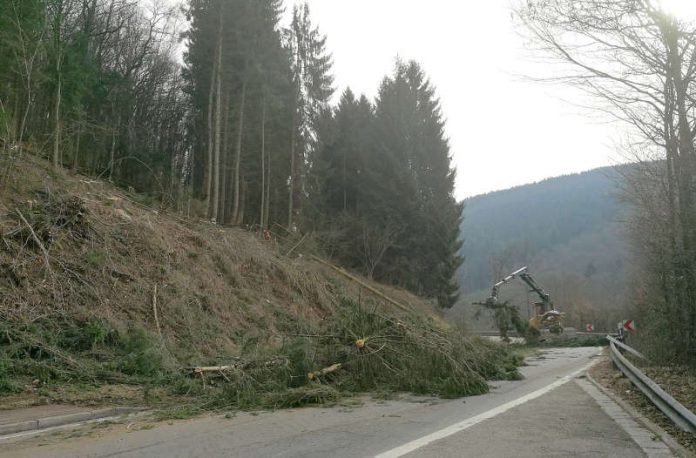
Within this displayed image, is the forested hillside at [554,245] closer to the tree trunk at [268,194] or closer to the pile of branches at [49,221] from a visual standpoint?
the tree trunk at [268,194]

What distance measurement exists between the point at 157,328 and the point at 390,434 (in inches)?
375

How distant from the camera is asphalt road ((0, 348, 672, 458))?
6496mm

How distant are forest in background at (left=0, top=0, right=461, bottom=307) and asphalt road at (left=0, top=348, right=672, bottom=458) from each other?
1554cm

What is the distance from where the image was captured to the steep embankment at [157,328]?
11.1m

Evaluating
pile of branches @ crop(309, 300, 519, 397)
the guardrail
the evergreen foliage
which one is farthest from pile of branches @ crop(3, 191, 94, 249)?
the evergreen foliage

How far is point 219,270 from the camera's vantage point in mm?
20875

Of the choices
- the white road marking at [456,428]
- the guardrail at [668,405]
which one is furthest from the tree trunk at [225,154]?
the guardrail at [668,405]

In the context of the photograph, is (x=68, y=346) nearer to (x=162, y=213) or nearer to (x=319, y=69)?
(x=162, y=213)

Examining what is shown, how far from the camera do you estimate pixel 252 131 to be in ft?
114

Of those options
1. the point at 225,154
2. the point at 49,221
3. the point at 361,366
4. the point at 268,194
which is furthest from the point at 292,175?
the point at 361,366

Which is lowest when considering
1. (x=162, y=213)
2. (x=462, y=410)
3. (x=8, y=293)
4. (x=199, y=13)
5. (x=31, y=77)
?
(x=462, y=410)

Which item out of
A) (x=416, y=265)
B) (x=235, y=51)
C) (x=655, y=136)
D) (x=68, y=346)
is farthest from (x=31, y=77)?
(x=416, y=265)

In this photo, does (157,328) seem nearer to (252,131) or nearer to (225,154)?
(225,154)

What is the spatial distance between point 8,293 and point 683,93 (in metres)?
14.8
